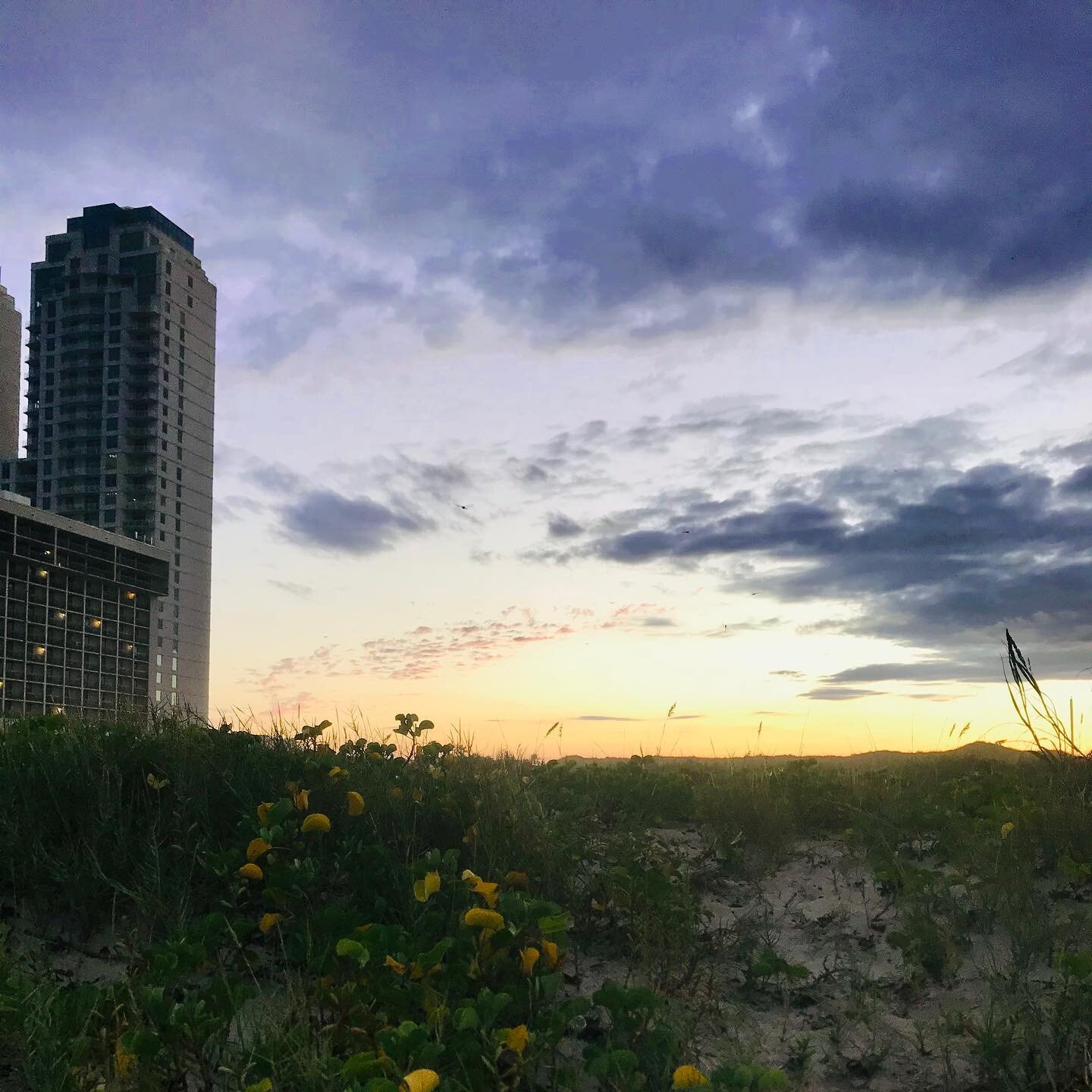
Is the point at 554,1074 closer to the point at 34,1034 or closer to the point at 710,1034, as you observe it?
the point at 710,1034

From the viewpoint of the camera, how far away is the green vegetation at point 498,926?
3.76 meters

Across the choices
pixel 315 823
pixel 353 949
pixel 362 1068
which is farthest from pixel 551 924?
pixel 315 823

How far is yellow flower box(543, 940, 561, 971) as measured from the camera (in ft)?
13.6

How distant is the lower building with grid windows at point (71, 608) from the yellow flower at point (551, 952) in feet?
222

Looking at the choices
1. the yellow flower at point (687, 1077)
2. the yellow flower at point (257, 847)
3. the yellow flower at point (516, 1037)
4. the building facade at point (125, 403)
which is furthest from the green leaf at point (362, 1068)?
the building facade at point (125, 403)

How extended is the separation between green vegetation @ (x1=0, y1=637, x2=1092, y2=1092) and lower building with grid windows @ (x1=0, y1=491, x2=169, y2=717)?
65279 millimetres

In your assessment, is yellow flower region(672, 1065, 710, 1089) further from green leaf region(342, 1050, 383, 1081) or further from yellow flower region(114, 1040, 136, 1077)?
yellow flower region(114, 1040, 136, 1077)

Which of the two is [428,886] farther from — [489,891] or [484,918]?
[484,918]

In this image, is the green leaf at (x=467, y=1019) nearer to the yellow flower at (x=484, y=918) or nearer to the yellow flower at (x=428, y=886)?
the yellow flower at (x=484, y=918)

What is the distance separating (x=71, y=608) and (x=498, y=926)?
7724 centimetres

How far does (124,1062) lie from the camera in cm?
359

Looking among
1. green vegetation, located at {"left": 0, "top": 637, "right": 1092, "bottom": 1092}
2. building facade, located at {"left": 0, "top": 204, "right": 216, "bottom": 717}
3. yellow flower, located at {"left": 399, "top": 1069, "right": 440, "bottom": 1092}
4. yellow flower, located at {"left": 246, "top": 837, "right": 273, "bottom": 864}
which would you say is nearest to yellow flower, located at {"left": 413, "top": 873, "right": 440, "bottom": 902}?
green vegetation, located at {"left": 0, "top": 637, "right": 1092, "bottom": 1092}

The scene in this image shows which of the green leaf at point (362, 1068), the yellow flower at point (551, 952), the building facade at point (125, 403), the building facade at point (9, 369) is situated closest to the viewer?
the green leaf at point (362, 1068)

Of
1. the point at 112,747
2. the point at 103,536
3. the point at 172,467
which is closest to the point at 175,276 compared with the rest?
the point at 172,467
